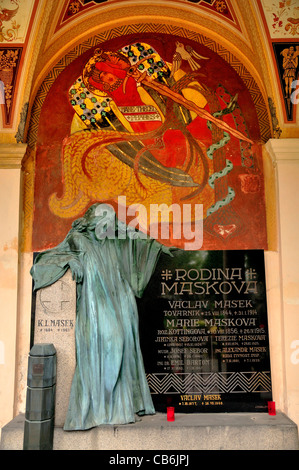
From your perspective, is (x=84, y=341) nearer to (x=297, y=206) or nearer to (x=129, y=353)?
(x=129, y=353)

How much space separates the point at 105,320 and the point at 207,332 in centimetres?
125

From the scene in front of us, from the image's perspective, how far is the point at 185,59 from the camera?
19.1ft

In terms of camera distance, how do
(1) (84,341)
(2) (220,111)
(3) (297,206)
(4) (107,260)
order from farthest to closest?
1. (2) (220,111)
2. (3) (297,206)
3. (4) (107,260)
4. (1) (84,341)

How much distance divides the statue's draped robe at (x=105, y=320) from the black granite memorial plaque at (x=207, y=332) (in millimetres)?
337

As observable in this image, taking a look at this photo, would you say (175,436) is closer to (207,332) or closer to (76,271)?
(207,332)

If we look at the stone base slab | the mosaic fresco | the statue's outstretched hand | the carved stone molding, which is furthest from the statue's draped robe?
the carved stone molding

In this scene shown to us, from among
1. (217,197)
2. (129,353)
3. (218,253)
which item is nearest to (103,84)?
→ (217,197)

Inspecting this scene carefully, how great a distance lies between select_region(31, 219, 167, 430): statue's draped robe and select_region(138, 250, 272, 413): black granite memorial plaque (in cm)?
34

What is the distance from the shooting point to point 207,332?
16.6 ft

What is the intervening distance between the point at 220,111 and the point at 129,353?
124 inches

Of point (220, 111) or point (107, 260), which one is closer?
point (107, 260)

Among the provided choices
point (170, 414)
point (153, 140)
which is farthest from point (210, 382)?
point (153, 140)

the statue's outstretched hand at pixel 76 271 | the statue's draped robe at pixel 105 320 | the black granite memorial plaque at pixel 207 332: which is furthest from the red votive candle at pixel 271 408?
the statue's outstretched hand at pixel 76 271

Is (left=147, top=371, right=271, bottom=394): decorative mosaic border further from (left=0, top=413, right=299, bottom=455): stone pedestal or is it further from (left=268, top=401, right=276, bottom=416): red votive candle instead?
(left=0, top=413, right=299, bottom=455): stone pedestal
